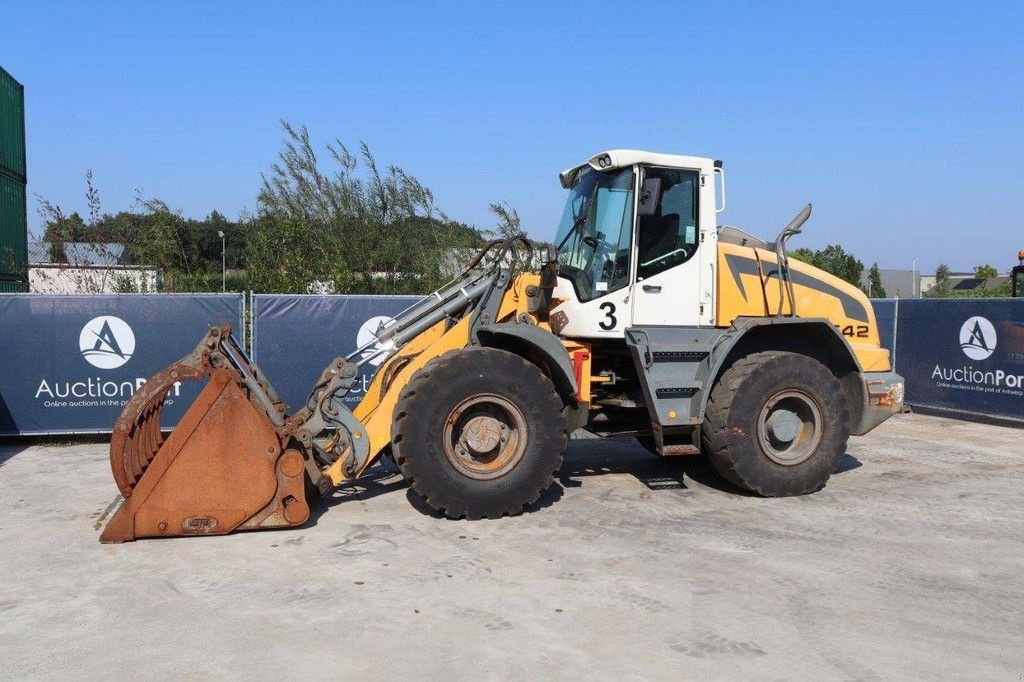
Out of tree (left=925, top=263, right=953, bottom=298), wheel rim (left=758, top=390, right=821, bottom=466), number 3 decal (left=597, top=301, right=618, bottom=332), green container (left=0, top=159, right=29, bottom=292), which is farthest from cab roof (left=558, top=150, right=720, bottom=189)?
tree (left=925, top=263, right=953, bottom=298)

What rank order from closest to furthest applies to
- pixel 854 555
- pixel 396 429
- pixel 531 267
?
pixel 854 555
pixel 396 429
pixel 531 267

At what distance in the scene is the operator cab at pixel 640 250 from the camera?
7.42 metres

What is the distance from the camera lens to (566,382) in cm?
704

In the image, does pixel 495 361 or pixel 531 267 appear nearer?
pixel 495 361

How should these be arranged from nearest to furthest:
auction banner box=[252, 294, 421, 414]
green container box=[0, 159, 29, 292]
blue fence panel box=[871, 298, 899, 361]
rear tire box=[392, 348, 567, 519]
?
1. rear tire box=[392, 348, 567, 519]
2. auction banner box=[252, 294, 421, 414]
3. blue fence panel box=[871, 298, 899, 361]
4. green container box=[0, 159, 29, 292]

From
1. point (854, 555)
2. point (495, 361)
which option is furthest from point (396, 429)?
point (854, 555)

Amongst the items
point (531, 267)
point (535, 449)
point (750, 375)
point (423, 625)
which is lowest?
point (423, 625)

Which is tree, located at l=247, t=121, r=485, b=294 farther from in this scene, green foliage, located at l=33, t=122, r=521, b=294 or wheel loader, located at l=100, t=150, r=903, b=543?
wheel loader, located at l=100, t=150, r=903, b=543

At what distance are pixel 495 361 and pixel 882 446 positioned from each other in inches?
233

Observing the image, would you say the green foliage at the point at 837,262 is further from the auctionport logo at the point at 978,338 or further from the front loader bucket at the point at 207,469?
the front loader bucket at the point at 207,469

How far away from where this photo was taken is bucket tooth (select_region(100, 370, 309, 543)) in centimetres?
603

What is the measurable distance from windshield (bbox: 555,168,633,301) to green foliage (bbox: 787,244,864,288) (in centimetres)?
2375

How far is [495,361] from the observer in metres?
6.70

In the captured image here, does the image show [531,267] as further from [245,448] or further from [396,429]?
[245,448]
